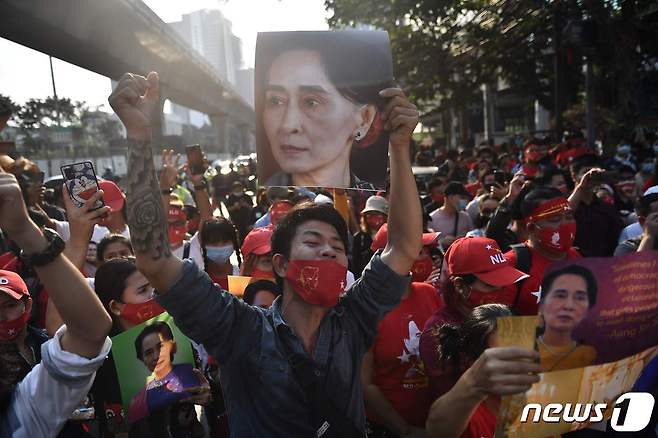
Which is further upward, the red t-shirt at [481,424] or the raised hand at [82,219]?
the raised hand at [82,219]

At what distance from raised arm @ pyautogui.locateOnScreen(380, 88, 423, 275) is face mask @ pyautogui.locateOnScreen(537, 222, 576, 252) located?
5.23ft

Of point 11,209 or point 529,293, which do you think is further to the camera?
point 529,293

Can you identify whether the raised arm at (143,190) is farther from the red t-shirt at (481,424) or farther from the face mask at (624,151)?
the face mask at (624,151)

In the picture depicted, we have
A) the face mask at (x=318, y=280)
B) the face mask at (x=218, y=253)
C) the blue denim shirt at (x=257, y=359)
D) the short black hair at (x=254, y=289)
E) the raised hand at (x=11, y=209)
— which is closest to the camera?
the raised hand at (x=11, y=209)

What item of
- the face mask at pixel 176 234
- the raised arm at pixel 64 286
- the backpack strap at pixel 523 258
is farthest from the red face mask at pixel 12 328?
the face mask at pixel 176 234

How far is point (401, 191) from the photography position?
2318mm

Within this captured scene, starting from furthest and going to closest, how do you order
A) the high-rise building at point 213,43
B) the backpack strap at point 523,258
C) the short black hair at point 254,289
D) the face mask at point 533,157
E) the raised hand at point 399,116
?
the high-rise building at point 213,43
the face mask at point 533,157
the backpack strap at point 523,258
the short black hair at point 254,289
the raised hand at point 399,116

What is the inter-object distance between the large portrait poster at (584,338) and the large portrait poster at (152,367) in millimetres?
1451

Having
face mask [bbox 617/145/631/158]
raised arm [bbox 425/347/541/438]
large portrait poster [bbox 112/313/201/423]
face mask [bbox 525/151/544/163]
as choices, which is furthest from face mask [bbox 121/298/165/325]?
face mask [bbox 617/145/631/158]

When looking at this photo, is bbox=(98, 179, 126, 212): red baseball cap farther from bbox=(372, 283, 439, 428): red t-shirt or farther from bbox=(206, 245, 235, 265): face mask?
bbox=(372, 283, 439, 428): red t-shirt

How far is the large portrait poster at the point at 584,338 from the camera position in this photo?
1626 millimetres

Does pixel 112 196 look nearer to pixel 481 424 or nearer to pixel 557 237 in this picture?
pixel 557 237

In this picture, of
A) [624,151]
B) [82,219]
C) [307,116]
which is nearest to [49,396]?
[82,219]
